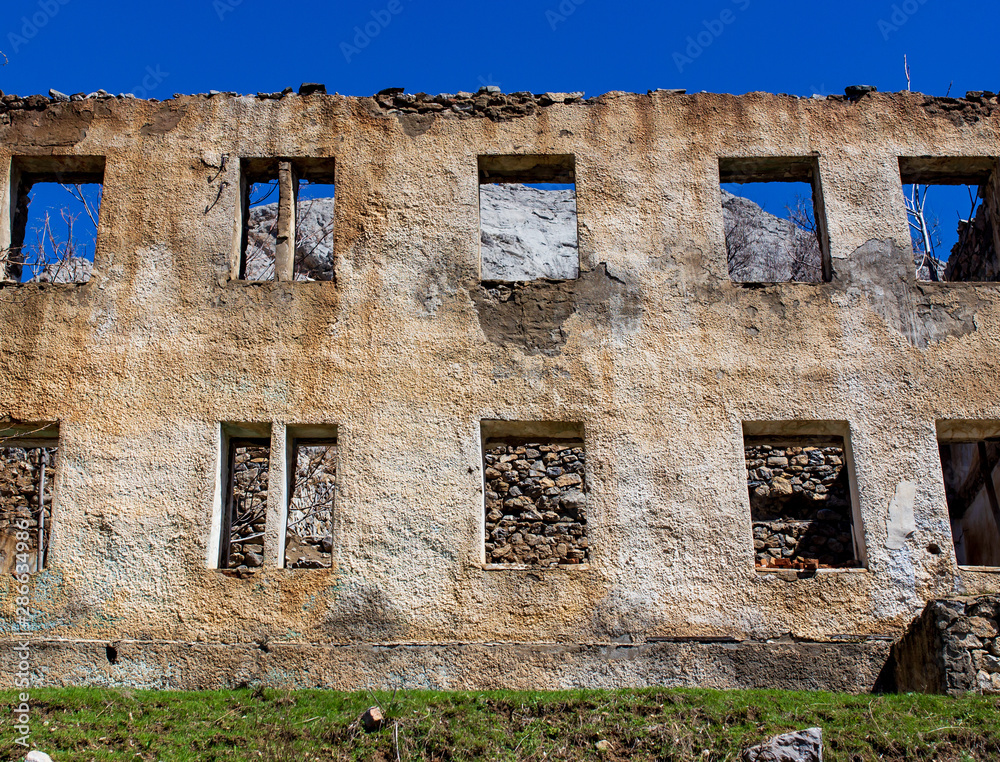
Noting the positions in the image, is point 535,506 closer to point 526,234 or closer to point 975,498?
point 975,498

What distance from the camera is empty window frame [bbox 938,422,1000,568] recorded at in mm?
11680

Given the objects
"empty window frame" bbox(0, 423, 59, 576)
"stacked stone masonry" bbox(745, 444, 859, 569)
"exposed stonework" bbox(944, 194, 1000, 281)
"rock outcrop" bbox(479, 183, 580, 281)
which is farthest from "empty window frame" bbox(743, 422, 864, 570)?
"rock outcrop" bbox(479, 183, 580, 281)

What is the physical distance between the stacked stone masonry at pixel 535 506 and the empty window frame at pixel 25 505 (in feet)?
20.2

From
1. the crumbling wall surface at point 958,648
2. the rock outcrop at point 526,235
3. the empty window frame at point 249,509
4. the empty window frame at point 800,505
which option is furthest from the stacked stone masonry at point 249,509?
the rock outcrop at point 526,235

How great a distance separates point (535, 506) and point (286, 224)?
626 cm

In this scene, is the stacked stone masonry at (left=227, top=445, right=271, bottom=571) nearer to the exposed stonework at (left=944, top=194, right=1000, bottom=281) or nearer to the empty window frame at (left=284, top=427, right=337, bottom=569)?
the empty window frame at (left=284, top=427, right=337, bottom=569)

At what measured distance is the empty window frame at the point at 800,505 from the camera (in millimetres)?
13703

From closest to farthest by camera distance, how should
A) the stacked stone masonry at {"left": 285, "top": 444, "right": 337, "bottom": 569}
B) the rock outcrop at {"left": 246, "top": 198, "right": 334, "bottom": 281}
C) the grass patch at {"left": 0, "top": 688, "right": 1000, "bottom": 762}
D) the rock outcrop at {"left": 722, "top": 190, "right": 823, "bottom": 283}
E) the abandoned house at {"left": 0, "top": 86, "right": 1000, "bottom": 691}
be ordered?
the grass patch at {"left": 0, "top": 688, "right": 1000, "bottom": 762}
the abandoned house at {"left": 0, "top": 86, "right": 1000, "bottom": 691}
the stacked stone masonry at {"left": 285, "top": 444, "right": 337, "bottom": 569}
the rock outcrop at {"left": 246, "top": 198, "right": 334, "bottom": 281}
the rock outcrop at {"left": 722, "top": 190, "right": 823, "bottom": 283}

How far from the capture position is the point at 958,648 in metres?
7.31

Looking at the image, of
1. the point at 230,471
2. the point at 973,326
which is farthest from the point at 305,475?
the point at 973,326

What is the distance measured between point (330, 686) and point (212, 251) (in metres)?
4.40

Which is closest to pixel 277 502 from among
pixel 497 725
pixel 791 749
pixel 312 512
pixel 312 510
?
pixel 497 725

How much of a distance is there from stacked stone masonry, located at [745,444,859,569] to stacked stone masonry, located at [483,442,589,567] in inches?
107

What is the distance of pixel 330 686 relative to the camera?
7.84 meters
